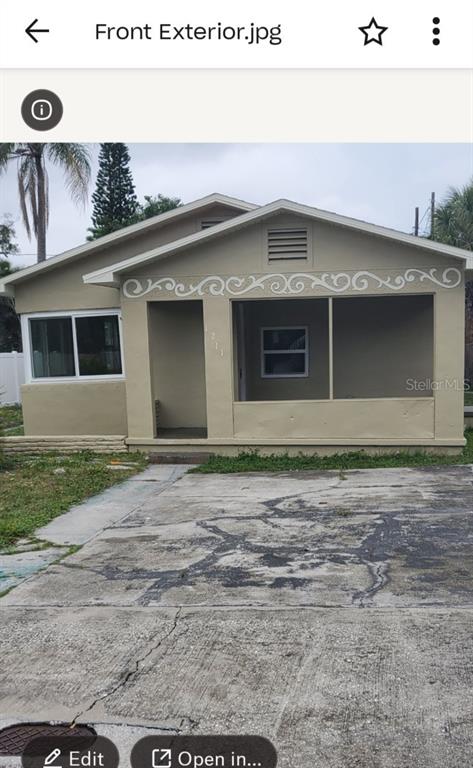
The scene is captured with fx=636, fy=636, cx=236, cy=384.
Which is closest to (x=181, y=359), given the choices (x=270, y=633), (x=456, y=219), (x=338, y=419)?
(x=338, y=419)

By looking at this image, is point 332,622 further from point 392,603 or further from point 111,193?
point 111,193

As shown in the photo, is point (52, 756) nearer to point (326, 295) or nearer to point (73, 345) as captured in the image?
point (326, 295)

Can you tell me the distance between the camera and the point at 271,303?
519 inches

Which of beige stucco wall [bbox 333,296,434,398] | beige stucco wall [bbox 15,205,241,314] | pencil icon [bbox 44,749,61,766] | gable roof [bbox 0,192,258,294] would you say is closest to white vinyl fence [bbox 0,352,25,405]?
beige stucco wall [bbox 15,205,241,314]

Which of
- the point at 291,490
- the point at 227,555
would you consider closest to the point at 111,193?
the point at 291,490

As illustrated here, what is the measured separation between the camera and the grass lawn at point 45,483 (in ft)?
24.1

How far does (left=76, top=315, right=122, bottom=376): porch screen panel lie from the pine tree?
2346cm

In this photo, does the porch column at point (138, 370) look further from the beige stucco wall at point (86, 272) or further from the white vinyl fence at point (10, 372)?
the white vinyl fence at point (10, 372)

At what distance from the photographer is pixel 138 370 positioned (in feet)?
37.1

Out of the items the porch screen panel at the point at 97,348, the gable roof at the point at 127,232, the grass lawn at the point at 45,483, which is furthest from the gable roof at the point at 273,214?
the grass lawn at the point at 45,483

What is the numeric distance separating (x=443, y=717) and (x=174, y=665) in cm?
154
